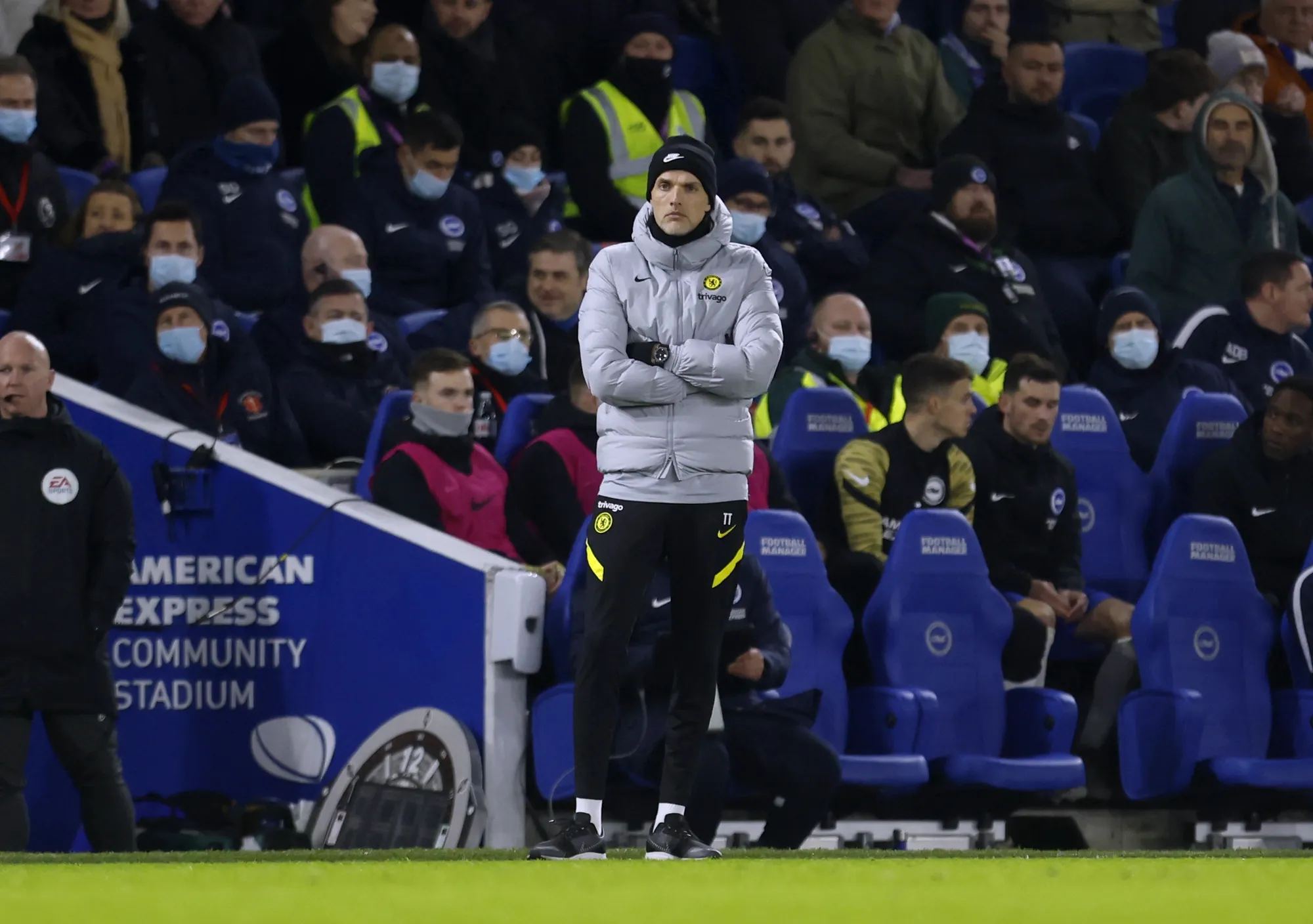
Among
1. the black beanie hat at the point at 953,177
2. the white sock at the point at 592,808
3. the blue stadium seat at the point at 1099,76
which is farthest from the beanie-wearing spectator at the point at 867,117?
the white sock at the point at 592,808

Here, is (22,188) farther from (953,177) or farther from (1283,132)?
(1283,132)

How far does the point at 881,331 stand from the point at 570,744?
387 centimetres

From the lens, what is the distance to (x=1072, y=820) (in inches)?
340

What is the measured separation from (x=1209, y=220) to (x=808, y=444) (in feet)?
11.9

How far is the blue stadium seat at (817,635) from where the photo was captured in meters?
8.03

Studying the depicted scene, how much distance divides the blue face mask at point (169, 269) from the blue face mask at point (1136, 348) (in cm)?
422

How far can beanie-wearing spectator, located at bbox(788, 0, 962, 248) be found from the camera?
12.2 meters

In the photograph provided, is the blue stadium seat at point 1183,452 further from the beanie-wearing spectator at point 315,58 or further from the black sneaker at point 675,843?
the black sneaker at point 675,843

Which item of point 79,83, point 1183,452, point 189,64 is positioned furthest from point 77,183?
point 1183,452

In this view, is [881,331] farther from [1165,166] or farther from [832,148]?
[1165,166]

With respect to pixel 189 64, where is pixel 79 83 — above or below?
below

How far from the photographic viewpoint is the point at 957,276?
11.0 meters

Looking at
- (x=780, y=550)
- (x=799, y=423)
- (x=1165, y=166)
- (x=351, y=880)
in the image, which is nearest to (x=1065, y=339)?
(x=1165, y=166)

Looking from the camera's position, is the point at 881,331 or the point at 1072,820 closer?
the point at 1072,820
